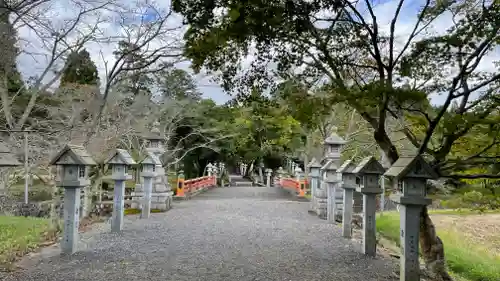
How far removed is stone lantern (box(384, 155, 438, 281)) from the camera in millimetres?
4852

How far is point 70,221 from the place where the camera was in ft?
21.3

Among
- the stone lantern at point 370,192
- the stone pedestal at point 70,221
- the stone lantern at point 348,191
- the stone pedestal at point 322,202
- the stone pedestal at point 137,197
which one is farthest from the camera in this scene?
the stone pedestal at point 137,197

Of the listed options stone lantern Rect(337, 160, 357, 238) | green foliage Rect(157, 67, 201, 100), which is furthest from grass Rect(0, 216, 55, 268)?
green foliage Rect(157, 67, 201, 100)

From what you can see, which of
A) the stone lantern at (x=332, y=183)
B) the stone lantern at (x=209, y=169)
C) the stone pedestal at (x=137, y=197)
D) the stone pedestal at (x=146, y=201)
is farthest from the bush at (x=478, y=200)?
the stone lantern at (x=209, y=169)

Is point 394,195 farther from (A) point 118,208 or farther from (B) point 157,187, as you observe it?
(B) point 157,187

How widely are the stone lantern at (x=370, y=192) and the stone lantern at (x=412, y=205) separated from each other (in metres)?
1.80

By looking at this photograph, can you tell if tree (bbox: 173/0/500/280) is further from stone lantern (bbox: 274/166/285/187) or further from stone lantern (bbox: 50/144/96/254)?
stone lantern (bbox: 274/166/285/187)

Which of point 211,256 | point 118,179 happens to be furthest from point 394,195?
point 118,179

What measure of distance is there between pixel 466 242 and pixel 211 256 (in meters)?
9.02

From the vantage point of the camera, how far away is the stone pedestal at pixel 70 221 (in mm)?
6418

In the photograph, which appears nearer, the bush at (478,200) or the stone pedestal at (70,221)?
the bush at (478,200)

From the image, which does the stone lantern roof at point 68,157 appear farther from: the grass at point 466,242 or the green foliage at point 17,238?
the grass at point 466,242

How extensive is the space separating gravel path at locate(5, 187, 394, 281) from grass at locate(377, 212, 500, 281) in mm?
2514

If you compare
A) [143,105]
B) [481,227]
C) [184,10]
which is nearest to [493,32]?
[184,10]
